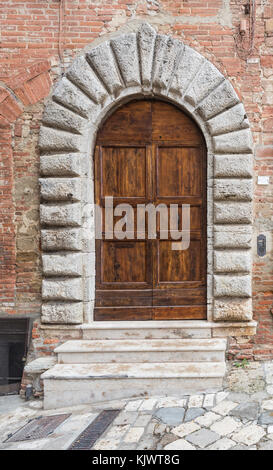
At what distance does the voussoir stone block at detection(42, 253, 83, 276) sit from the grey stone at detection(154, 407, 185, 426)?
→ 5.73 ft

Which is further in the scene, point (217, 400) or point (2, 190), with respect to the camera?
point (2, 190)

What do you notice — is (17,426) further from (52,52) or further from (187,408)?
(52,52)

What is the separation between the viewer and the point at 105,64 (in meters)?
4.01

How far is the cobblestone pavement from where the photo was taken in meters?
2.77

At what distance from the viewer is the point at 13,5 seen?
13.5ft

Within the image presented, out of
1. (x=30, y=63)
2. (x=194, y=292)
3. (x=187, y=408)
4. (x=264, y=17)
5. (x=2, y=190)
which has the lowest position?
(x=187, y=408)

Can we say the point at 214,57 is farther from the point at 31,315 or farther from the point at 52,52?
the point at 31,315

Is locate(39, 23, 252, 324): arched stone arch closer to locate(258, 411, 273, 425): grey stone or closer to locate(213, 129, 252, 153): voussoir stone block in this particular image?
locate(213, 129, 252, 153): voussoir stone block

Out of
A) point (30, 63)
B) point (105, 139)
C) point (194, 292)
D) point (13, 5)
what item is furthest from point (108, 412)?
point (13, 5)

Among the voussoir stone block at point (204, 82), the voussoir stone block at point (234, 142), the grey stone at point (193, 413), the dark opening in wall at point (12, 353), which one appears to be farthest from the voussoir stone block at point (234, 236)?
the dark opening in wall at point (12, 353)

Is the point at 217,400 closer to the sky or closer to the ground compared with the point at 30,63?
closer to the ground

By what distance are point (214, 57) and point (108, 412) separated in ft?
13.6

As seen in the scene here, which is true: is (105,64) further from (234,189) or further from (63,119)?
(234,189)

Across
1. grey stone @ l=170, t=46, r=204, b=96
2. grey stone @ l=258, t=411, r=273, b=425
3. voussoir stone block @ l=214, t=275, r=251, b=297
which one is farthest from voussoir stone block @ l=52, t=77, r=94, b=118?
grey stone @ l=258, t=411, r=273, b=425
